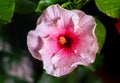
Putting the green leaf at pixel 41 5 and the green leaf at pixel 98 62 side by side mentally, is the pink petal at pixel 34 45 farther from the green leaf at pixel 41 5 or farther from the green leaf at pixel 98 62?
the green leaf at pixel 98 62

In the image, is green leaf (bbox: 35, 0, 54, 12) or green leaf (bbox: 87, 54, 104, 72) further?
green leaf (bbox: 87, 54, 104, 72)

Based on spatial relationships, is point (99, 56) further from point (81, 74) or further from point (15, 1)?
point (15, 1)

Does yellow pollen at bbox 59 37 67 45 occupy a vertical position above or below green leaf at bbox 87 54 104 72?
above

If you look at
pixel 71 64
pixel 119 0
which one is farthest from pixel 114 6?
pixel 71 64

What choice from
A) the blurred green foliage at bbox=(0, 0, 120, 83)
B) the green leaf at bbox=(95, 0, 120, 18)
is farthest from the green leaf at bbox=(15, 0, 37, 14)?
the green leaf at bbox=(95, 0, 120, 18)

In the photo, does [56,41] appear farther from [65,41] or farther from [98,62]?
[98,62]

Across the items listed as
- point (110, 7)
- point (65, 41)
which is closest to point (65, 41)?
point (65, 41)

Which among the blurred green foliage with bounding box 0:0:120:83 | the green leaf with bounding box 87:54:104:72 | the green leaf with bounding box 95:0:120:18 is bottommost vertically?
the green leaf with bounding box 87:54:104:72

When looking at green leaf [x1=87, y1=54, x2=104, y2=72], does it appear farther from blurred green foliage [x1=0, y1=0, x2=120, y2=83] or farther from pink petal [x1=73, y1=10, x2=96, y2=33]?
pink petal [x1=73, y1=10, x2=96, y2=33]

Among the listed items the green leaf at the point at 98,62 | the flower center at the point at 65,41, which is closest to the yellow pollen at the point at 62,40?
the flower center at the point at 65,41
